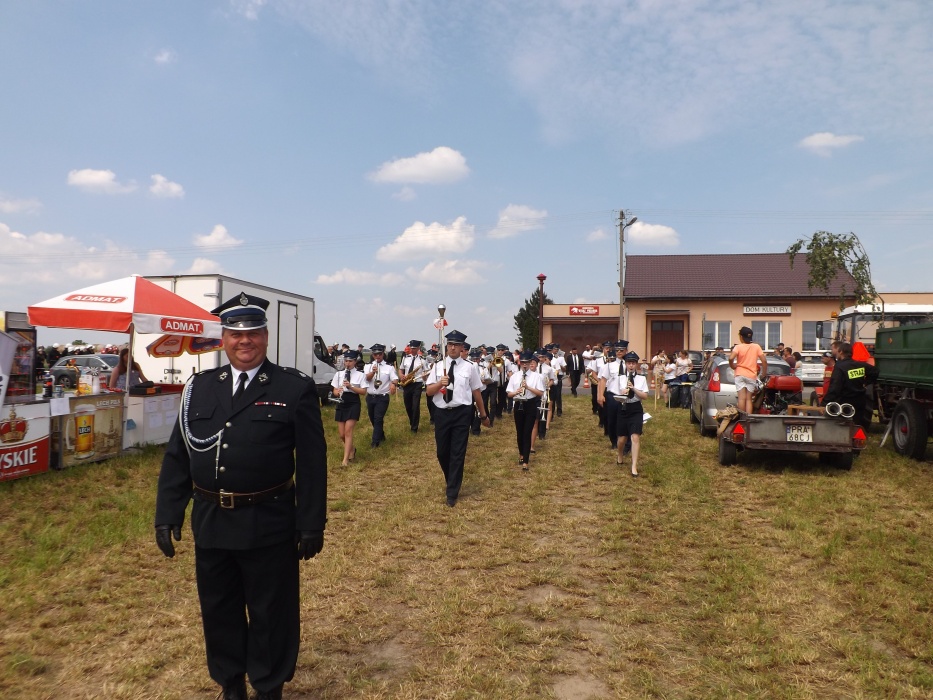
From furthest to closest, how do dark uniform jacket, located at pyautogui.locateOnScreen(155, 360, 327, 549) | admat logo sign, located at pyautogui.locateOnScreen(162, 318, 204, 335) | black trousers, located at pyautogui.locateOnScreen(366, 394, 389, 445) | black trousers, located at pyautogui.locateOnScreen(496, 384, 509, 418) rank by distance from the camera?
black trousers, located at pyautogui.locateOnScreen(496, 384, 509, 418)
black trousers, located at pyautogui.locateOnScreen(366, 394, 389, 445)
admat logo sign, located at pyautogui.locateOnScreen(162, 318, 204, 335)
dark uniform jacket, located at pyautogui.locateOnScreen(155, 360, 327, 549)

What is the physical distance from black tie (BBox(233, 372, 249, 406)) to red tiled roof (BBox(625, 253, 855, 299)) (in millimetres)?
34235

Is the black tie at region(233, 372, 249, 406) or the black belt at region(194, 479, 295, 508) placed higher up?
the black tie at region(233, 372, 249, 406)

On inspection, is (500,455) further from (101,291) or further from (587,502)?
(101,291)

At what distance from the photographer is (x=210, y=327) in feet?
39.5

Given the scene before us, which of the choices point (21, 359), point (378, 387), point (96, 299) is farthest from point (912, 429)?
point (21, 359)

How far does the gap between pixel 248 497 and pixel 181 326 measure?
902 centimetres

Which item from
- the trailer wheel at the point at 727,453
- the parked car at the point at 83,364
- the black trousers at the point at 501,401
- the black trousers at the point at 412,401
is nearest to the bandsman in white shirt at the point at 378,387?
the black trousers at the point at 412,401

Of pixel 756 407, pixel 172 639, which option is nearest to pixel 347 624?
pixel 172 639

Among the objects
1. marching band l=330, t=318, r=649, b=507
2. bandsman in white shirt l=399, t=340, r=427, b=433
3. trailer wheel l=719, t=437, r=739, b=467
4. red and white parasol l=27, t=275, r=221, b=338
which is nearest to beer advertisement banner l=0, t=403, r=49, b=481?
red and white parasol l=27, t=275, r=221, b=338

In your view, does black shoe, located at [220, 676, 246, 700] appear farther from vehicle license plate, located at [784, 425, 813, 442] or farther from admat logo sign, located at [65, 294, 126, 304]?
admat logo sign, located at [65, 294, 126, 304]

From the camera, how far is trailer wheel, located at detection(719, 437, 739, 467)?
9920 millimetres

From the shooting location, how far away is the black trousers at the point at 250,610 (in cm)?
316

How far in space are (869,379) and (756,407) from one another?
3.37m

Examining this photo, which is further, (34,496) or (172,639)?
(34,496)
